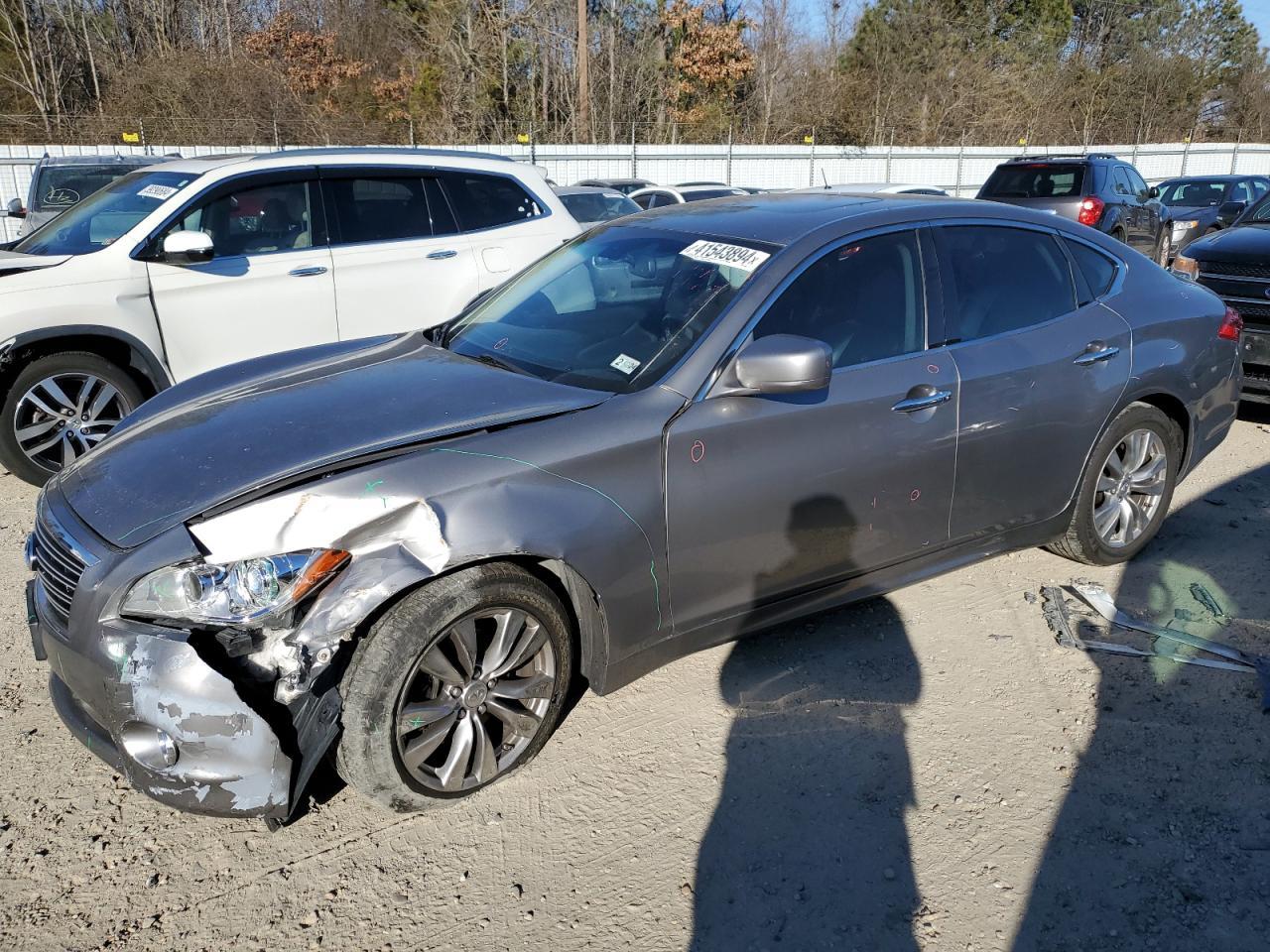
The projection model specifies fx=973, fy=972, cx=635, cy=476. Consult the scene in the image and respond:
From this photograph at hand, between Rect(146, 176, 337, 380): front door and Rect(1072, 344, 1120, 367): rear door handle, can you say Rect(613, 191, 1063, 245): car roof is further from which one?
Rect(146, 176, 337, 380): front door

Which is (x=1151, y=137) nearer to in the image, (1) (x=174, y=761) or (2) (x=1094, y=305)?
(2) (x=1094, y=305)

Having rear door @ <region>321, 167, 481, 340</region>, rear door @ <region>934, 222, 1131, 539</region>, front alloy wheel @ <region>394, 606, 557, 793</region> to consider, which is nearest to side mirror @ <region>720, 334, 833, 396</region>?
rear door @ <region>934, 222, 1131, 539</region>

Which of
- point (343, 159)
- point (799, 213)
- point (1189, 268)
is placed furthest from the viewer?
point (1189, 268)

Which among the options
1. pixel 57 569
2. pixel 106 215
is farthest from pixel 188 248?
pixel 57 569

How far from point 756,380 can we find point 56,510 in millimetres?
2189

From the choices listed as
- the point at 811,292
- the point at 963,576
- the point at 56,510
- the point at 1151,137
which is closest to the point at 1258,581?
the point at 963,576

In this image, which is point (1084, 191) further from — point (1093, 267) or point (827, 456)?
point (827, 456)

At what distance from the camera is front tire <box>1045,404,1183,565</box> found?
14.3ft

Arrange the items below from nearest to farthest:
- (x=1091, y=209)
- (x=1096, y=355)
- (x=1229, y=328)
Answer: (x=1096, y=355)
(x=1229, y=328)
(x=1091, y=209)

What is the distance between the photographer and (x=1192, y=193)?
1919cm

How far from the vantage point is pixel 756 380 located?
311 cm

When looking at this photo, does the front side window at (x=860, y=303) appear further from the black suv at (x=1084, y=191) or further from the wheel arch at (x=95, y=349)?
the black suv at (x=1084, y=191)

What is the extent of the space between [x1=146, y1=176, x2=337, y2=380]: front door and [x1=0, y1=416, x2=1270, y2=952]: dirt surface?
2.65 metres

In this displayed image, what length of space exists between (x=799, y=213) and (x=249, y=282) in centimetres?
386
